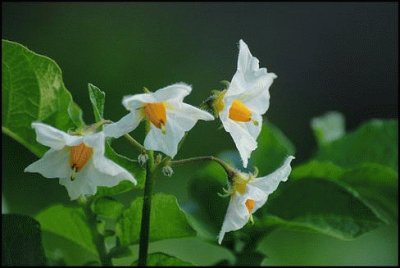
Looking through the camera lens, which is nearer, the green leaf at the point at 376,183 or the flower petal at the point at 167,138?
the flower petal at the point at 167,138

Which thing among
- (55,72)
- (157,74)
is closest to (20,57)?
(55,72)

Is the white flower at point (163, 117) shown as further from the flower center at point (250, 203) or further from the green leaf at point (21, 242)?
the green leaf at point (21, 242)

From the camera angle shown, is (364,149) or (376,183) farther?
(364,149)

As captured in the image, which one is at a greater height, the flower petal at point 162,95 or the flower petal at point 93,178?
the flower petal at point 162,95

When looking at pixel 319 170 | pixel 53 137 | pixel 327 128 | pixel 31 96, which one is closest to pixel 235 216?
pixel 53 137

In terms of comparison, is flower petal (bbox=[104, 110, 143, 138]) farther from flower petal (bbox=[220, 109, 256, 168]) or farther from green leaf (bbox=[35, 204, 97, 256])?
green leaf (bbox=[35, 204, 97, 256])

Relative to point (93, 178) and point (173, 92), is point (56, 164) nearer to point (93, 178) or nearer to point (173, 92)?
point (93, 178)

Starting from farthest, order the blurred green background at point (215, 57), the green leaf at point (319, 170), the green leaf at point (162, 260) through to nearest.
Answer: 1. the blurred green background at point (215, 57)
2. the green leaf at point (319, 170)
3. the green leaf at point (162, 260)

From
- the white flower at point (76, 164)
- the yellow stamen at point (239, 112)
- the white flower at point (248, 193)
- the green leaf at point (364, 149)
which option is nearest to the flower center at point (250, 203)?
the white flower at point (248, 193)
